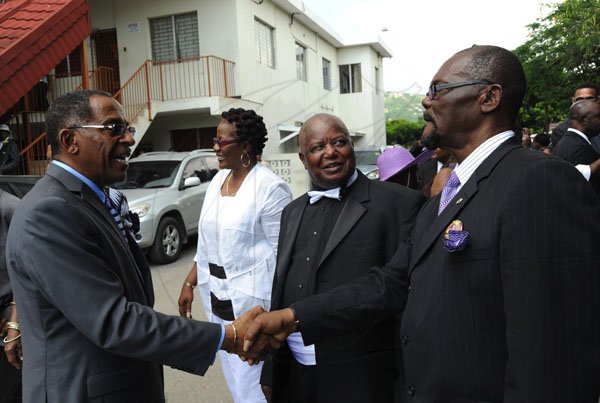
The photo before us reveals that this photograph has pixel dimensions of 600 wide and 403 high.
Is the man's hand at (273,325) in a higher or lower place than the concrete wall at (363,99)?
lower

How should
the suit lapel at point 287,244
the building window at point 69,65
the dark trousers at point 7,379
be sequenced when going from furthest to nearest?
the building window at point 69,65
the dark trousers at point 7,379
the suit lapel at point 287,244

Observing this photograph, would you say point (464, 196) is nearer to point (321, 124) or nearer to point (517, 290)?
point (517, 290)

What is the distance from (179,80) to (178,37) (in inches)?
56.2

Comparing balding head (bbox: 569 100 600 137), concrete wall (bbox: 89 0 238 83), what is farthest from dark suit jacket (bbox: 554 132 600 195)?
concrete wall (bbox: 89 0 238 83)

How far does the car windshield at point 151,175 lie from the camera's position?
356 inches

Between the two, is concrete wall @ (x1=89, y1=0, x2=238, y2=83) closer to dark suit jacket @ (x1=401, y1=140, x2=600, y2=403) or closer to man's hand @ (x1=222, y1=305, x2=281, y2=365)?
man's hand @ (x1=222, y1=305, x2=281, y2=365)

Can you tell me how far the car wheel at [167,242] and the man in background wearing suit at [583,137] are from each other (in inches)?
240

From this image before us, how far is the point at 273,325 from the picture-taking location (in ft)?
7.57

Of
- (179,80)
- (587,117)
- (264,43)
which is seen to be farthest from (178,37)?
(587,117)

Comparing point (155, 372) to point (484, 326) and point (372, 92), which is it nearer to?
point (484, 326)

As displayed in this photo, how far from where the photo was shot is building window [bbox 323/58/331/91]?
75.5ft

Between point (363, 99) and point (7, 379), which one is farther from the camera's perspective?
point (363, 99)

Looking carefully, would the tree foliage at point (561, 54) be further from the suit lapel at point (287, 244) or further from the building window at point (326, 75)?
the suit lapel at point (287, 244)

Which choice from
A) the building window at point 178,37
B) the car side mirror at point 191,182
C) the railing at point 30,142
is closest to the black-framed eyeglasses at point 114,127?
the car side mirror at point 191,182
